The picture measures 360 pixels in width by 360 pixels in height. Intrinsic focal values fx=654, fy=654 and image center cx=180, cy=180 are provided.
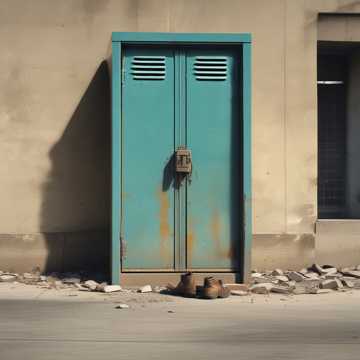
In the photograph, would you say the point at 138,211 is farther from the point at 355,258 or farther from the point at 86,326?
the point at 355,258

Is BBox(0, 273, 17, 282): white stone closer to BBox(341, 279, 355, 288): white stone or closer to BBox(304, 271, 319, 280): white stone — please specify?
BBox(304, 271, 319, 280): white stone

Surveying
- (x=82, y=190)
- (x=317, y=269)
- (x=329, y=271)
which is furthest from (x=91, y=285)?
(x=329, y=271)

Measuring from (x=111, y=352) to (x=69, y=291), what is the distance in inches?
110

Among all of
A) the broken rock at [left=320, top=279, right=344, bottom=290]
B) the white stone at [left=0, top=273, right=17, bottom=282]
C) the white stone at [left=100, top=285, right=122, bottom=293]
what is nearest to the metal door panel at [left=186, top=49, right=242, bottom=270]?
the white stone at [left=100, top=285, right=122, bottom=293]

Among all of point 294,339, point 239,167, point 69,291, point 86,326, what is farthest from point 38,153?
point 294,339

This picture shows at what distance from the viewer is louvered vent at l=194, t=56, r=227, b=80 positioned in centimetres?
804

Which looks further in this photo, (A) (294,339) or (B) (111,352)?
(A) (294,339)

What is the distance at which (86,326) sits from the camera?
20.1 feet

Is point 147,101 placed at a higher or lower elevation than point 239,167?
higher

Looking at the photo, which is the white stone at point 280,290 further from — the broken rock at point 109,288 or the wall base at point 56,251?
the wall base at point 56,251

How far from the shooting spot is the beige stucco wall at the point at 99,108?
8805 millimetres

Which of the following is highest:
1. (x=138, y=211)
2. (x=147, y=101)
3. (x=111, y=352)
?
(x=147, y=101)

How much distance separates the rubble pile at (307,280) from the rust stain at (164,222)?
115 centimetres

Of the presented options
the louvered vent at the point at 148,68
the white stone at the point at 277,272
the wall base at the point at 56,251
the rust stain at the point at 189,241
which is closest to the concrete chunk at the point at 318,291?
the white stone at the point at 277,272
